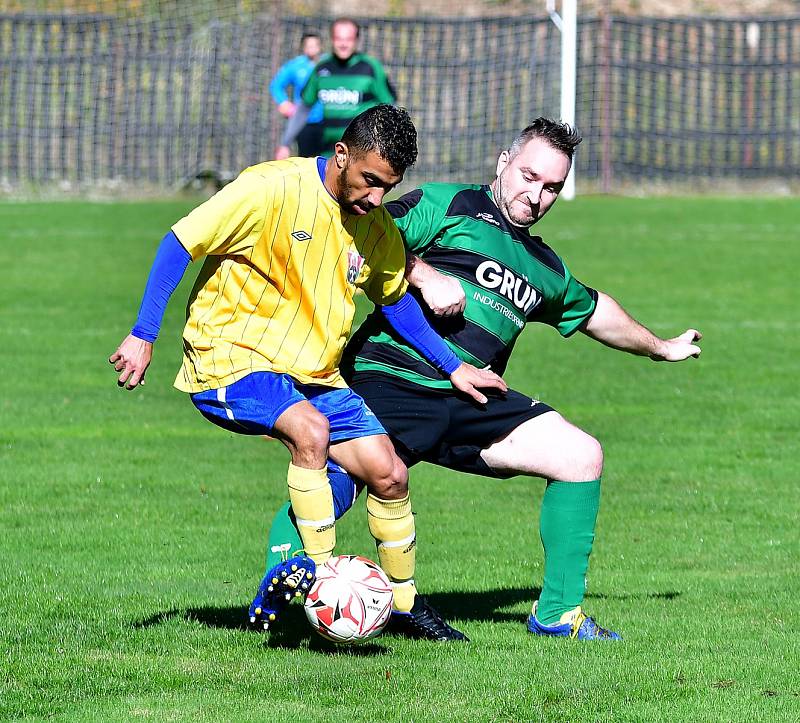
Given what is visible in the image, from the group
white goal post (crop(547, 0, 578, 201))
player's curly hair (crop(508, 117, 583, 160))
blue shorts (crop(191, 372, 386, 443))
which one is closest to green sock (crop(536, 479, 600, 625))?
blue shorts (crop(191, 372, 386, 443))

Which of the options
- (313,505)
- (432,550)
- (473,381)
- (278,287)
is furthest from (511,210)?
(432,550)

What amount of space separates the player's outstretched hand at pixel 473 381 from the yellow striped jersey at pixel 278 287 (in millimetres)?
524

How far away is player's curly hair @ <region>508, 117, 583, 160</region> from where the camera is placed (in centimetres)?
544

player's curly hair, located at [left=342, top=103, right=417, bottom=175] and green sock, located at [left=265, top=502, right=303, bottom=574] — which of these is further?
green sock, located at [left=265, top=502, right=303, bottom=574]

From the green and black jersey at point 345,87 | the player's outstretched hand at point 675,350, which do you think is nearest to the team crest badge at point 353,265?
the player's outstretched hand at point 675,350

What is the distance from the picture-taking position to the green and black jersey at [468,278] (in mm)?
5488

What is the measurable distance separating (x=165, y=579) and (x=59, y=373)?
5.62 meters

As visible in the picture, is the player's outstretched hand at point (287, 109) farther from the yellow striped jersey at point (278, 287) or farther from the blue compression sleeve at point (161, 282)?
the blue compression sleeve at point (161, 282)

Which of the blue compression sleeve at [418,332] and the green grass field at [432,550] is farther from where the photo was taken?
the blue compression sleeve at [418,332]

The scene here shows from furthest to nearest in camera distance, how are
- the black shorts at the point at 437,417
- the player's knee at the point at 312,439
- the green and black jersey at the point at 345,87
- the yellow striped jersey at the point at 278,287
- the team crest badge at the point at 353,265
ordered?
the green and black jersey at the point at 345,87, the black shorts at the point at 437,417, the team crest badge at the point at 353,265, the yellow striped jersey at the point at 278,287, the player's knee at the point at 312,439

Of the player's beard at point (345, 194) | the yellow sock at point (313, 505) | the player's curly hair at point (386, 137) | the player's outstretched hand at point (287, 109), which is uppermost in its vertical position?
the player's outstretched hand at point (287, 109)

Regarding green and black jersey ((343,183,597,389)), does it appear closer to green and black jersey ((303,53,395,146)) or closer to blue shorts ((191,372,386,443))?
blue shorts ((191,372,386,443))

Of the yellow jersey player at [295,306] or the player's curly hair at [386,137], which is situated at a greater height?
the player's curly hair at [386,137]

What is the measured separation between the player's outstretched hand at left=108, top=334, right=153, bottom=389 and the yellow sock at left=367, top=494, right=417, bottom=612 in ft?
3.43
